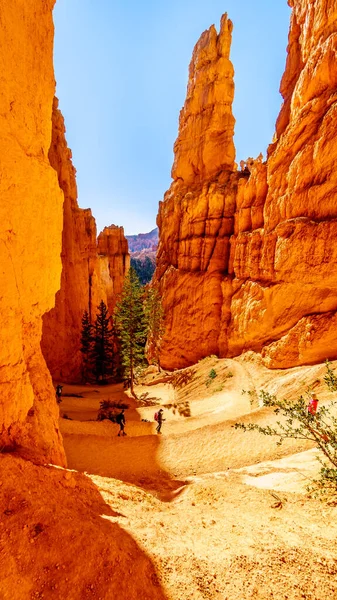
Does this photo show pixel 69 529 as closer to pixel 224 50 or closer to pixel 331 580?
pixel 331 580

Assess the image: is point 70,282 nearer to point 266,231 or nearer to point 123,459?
point 266,231

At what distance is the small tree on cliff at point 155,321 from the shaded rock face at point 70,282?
9640mm

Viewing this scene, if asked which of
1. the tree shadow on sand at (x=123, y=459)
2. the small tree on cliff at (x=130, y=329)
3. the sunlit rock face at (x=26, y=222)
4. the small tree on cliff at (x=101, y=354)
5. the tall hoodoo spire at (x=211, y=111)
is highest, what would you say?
the tall hoodoo spire at (x=211, y=111)

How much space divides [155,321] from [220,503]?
2693 cm

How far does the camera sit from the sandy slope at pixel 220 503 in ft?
13.3

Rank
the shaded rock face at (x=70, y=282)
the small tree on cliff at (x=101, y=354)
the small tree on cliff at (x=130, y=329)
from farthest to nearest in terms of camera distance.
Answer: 1. the small tree on cliff at (x=101, y=354)
2. the shaded rock face at (x=70, y=282)
3. the small tree on cliff at (x=130, y=329)

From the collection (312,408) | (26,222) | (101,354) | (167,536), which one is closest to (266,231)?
(312,408)

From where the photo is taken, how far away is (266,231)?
2517cm

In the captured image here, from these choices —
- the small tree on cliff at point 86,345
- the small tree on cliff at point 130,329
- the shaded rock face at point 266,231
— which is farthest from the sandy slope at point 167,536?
the small tree on cliff at point 86,345

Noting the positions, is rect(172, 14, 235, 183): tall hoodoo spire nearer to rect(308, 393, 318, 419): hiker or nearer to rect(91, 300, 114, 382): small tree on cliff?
rect(91, 300, 114, 382): small tree on cliff

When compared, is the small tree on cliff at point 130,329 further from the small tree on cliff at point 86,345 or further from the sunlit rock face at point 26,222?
the sunlit rock face at point 26,222

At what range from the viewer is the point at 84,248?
133ft

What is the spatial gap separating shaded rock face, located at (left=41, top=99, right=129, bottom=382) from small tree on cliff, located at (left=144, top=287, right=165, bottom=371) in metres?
9.64

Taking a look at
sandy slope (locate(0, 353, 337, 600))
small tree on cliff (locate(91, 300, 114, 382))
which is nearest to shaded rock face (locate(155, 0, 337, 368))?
small tree on cliff (locate(91, 300, 114, 382))
